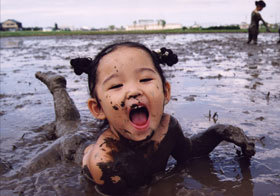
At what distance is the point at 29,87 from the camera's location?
7812 millimetres

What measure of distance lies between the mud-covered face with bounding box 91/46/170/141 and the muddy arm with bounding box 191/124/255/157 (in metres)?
0.84

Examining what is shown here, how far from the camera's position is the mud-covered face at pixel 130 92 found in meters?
2.31

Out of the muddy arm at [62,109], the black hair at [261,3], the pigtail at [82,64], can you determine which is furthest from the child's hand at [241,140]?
the black hair at [261,3]

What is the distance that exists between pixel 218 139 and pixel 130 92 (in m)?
1.29

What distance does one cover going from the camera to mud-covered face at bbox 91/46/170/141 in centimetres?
231

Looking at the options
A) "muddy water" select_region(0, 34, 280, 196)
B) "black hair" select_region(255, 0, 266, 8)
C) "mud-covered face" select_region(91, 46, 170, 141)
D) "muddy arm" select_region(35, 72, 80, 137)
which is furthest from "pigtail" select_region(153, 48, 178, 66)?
"black hair" select_region(255, 0, 266, 8)

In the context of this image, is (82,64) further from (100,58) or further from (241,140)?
(241,140)

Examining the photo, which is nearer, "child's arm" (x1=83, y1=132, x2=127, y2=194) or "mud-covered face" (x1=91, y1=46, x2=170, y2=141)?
"mud-covered face" (x1=91, y1=46, x2=170, y2=141)

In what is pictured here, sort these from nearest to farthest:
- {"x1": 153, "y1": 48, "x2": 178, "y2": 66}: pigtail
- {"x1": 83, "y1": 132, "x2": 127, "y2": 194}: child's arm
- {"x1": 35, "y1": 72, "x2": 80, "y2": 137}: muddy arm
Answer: {"x1": 83, "y1": 132, "x2": 127, "y2": 194}: child's arm < {"x1": 153, "y1": 48, "x2": 178, "y2": 66}: pigtail < {"x1": 35, "y1": 72, "x2": 80, "y2": 137}: muddy arm

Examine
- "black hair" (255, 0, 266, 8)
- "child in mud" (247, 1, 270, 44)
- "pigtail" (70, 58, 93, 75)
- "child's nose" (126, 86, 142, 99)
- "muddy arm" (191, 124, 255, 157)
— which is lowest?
"muddy arm" (191, 124, 255, 157)

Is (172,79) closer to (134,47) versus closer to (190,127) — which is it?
(190,127)

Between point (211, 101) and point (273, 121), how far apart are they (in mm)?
1386

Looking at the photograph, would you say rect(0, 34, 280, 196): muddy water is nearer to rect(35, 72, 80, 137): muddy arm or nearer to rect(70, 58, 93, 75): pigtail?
rect(35, 72, 80, 137): muddy arm

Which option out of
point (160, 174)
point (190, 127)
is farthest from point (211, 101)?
point (160, 174)
